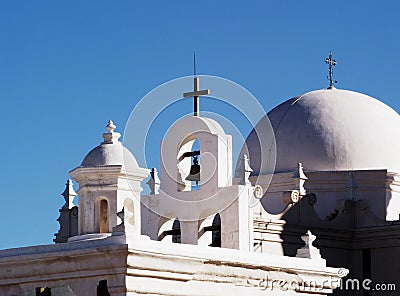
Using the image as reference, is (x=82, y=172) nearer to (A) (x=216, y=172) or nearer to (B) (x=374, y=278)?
(A) (x=216, y=172)

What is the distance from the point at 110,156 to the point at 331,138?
1364cm

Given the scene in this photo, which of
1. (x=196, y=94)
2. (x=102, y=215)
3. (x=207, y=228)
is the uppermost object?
(x=196, y=94)

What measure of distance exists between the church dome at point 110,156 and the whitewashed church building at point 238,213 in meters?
0.02

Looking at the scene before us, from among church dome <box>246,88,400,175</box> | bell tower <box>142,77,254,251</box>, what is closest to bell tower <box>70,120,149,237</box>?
bell tower <box>142,77,254,251</box>

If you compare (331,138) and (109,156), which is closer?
(109,156)

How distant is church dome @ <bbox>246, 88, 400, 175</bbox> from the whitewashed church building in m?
0.03

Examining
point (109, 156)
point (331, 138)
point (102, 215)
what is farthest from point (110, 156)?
point (331, 138)

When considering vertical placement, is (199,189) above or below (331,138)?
below

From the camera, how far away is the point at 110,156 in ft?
85.9

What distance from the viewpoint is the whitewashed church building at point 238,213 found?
2281 cm

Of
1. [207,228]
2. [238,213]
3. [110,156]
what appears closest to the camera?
[110,156]

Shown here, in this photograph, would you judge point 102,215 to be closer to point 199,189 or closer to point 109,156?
point 109,156

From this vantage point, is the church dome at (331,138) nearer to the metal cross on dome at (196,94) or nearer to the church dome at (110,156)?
the metal cross on dome at (196,94)

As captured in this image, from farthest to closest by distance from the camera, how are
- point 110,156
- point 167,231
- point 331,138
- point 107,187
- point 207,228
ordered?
point 331,138
point 167,231
point 207,228
point 110,156
point 107,187
